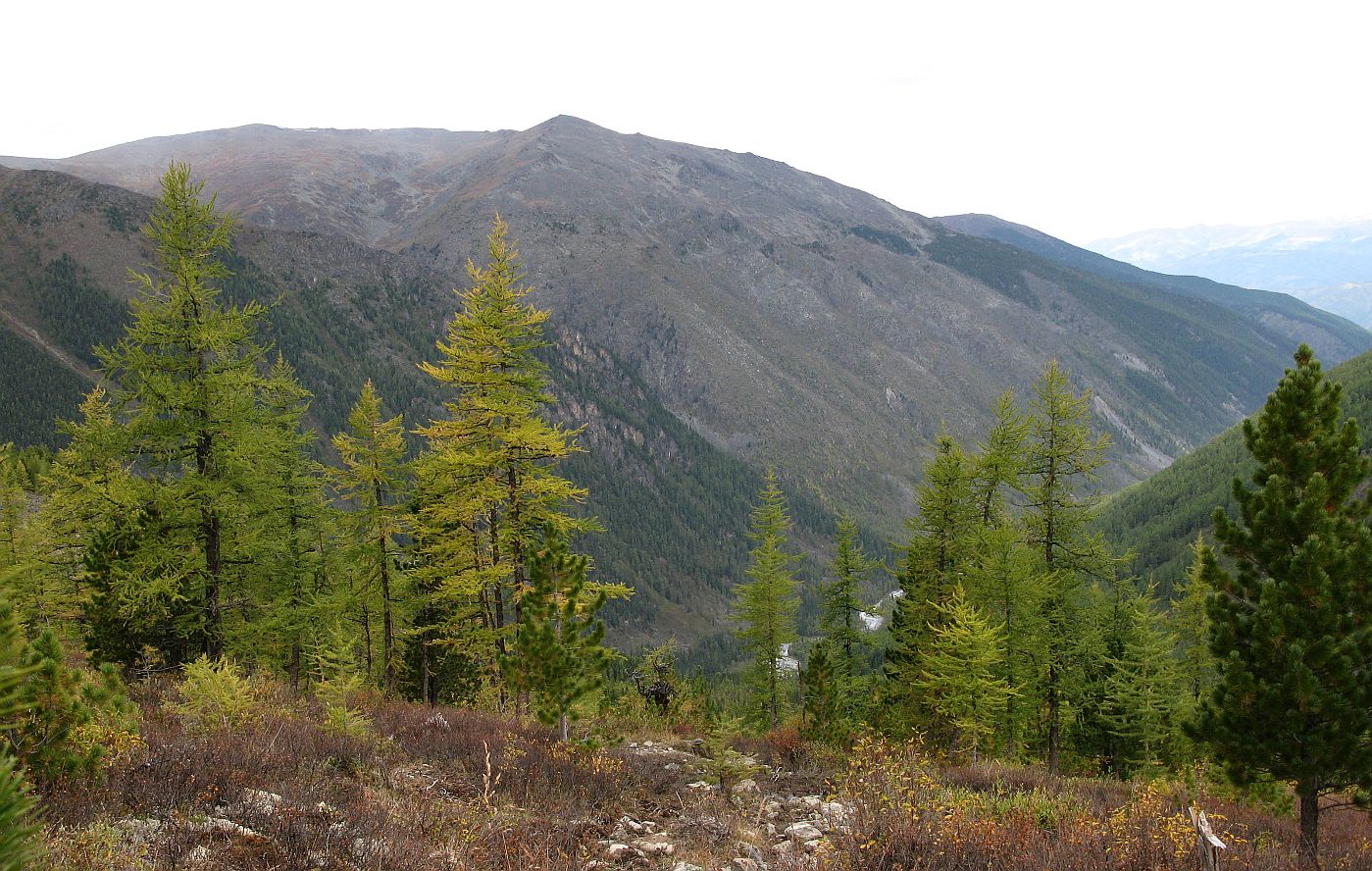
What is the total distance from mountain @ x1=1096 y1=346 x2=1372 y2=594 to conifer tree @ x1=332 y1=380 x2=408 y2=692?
12408 centimetres

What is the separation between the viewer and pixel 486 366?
15.8 m

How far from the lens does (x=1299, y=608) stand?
28.5 feet

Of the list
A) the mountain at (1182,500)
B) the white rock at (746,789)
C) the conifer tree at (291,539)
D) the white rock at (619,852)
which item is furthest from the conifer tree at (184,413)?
the mountain at (1182,500)

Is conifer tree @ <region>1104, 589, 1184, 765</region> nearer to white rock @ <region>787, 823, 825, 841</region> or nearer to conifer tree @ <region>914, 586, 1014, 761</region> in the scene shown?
conifer tree @ <region>914, 586, 1014, 761</region>

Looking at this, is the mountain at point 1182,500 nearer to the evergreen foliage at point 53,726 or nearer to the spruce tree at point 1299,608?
the spruce tree at point 1299,608

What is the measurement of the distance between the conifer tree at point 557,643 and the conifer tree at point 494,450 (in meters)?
3.00

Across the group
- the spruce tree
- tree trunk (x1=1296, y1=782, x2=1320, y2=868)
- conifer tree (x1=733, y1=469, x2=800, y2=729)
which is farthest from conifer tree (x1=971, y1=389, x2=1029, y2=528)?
tree trunk (x1=1296, y1=782, x2=1320, y2=868)

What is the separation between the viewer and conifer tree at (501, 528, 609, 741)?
11320 millimetres

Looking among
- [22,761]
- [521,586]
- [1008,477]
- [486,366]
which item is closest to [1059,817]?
[22,761]

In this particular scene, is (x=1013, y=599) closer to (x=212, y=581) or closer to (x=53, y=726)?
(x=212, y=581)

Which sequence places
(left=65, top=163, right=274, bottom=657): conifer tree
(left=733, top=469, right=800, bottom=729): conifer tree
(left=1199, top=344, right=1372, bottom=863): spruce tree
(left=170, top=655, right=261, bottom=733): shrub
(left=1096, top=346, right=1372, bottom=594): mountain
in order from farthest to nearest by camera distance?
(left=1096, top=346, right=1372, bottom=594): mountain, (left=733, top=469, right=800, bottom=729): conifer tree, (left=65, top=163, right=274, bottom=657): conifer tree, (left=170, top=655, right=261, bottom=733): shrub, (left=1199, top=344, right=1372, bottom=863): spruce tree

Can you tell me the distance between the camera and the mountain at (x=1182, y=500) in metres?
123

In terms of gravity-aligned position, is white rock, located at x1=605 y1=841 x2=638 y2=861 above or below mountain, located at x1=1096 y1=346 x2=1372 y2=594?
above

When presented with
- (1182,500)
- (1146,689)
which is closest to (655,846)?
(1146,689)
